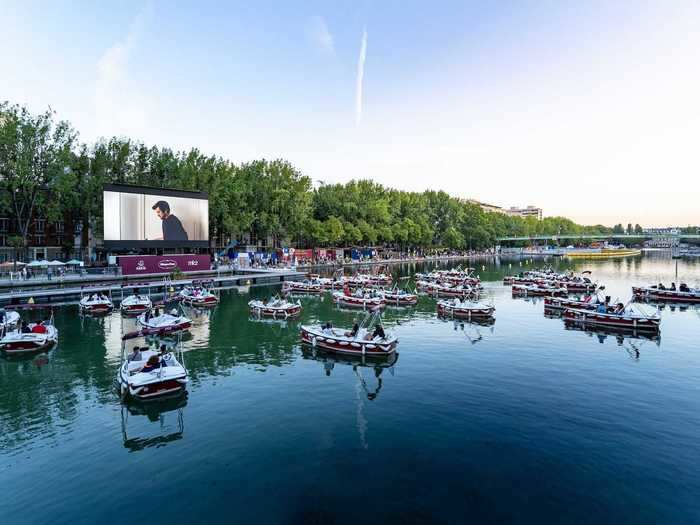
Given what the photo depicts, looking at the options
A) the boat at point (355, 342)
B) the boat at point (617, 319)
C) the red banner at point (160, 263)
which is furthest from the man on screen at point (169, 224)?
the boat at point (617, 319)

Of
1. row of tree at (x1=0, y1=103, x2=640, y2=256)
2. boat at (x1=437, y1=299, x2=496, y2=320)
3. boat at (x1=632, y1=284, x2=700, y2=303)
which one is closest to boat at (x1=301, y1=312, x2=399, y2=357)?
boat at (x1=437, y1=299, x2=496, y2=320)

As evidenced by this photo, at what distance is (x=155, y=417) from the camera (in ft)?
76.7

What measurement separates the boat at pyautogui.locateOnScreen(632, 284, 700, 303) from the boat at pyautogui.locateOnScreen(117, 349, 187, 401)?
6542cm

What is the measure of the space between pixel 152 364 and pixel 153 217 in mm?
56343

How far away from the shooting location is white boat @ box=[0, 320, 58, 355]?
35.0m

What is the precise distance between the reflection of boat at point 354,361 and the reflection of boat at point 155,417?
10303 millimetres

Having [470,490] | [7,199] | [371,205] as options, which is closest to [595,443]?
[470,490]

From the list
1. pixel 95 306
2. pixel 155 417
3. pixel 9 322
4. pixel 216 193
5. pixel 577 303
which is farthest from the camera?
pixel 216 193

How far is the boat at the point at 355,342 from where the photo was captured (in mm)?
34312

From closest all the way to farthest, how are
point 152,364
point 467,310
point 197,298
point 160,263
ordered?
1. point 152,364
2. point 467,310
3. point 197,298
4. point 160,263

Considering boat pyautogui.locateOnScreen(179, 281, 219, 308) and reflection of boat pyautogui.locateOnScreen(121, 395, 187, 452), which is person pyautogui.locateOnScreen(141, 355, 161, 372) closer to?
reflection of boat pyautogui.locateOnScreen(121, 395, 187, 452)

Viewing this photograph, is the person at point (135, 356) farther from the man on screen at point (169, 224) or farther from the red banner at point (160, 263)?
the man on screen at point (169, 224)

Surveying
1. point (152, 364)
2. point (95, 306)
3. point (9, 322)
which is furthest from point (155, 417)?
point (95, 306)

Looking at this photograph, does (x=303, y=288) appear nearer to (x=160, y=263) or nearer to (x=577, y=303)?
(x=160, y=263)
